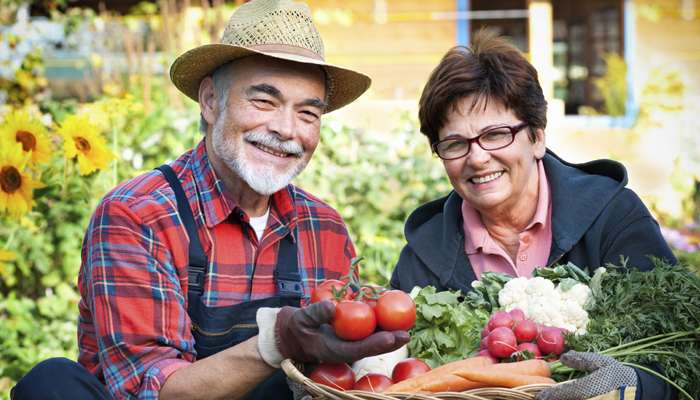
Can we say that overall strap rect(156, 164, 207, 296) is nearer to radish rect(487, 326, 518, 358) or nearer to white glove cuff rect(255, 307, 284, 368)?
white glove cuff rect(255, 307, 284, 368)

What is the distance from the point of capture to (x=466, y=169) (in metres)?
3.43

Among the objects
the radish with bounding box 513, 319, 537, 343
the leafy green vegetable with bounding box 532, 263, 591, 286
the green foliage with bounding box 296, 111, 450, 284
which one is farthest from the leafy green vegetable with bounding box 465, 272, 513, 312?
the green foliage with bounding box 296, 111, 450, 284

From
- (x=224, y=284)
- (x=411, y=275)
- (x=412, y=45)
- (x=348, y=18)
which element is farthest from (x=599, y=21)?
(x=224, y=284)

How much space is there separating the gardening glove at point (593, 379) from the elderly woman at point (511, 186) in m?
0.80

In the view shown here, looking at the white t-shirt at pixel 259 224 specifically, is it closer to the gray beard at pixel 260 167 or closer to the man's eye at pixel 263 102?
the gray beard at pixel 260 167

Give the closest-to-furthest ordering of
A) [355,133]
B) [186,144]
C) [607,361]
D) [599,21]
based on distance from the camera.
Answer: [607,361] → [186,144] → [355,133] → [599,21]

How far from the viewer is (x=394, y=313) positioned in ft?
8.14

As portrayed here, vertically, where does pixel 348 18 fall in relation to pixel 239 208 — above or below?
above

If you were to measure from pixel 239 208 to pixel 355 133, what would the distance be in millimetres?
3088

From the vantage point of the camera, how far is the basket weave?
239 cm

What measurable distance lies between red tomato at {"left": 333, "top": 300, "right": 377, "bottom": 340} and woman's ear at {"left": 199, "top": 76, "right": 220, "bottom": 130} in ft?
4.02

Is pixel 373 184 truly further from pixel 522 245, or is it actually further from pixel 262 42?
pixel 262 42

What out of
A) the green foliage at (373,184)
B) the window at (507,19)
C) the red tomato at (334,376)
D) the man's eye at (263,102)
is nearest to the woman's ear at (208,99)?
the man's eye at (263,102)

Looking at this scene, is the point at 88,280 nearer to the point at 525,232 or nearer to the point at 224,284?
the point at 224,284
